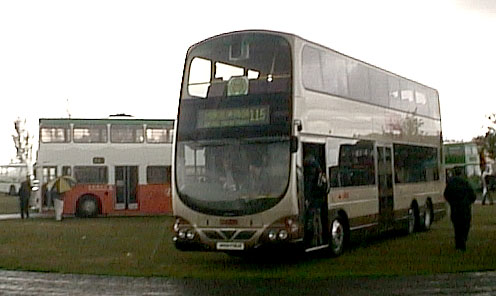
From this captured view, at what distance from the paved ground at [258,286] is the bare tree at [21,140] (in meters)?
78.9

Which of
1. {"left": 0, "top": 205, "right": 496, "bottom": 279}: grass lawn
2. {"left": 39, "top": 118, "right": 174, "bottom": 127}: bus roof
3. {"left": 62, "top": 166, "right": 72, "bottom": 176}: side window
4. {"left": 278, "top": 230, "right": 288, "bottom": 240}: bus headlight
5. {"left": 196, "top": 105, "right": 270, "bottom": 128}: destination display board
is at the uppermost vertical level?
{"left": 39, "top": 118, "right": 174, "bottom": 127}: bus roof

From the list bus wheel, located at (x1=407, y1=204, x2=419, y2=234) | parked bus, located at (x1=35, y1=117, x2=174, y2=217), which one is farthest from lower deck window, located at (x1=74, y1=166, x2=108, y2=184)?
bus wheel, located at (x1=407, y1=204, x2=419, y2=234)

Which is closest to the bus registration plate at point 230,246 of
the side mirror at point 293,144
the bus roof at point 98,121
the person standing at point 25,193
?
the side mirror at point 293,144

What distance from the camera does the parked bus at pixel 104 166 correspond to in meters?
36.4

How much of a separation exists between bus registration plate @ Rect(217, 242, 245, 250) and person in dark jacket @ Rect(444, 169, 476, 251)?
5543mm

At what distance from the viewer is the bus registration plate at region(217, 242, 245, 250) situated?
→ 16766mm

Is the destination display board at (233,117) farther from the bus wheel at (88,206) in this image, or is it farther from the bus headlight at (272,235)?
the bus wheel at (88,206)

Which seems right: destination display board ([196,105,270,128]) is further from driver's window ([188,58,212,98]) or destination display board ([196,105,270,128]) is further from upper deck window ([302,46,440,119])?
upper deck window ([302,46,440,119])

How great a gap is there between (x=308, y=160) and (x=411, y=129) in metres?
8.46

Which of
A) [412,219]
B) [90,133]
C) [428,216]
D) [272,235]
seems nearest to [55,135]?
[90,133]

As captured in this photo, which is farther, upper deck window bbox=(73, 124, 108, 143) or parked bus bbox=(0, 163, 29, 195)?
parked bus bbox=(0, 163, 29, 195)

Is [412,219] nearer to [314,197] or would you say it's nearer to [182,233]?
[314,197]

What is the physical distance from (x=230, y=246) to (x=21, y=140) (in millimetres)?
80778

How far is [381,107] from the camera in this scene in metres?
22.6
